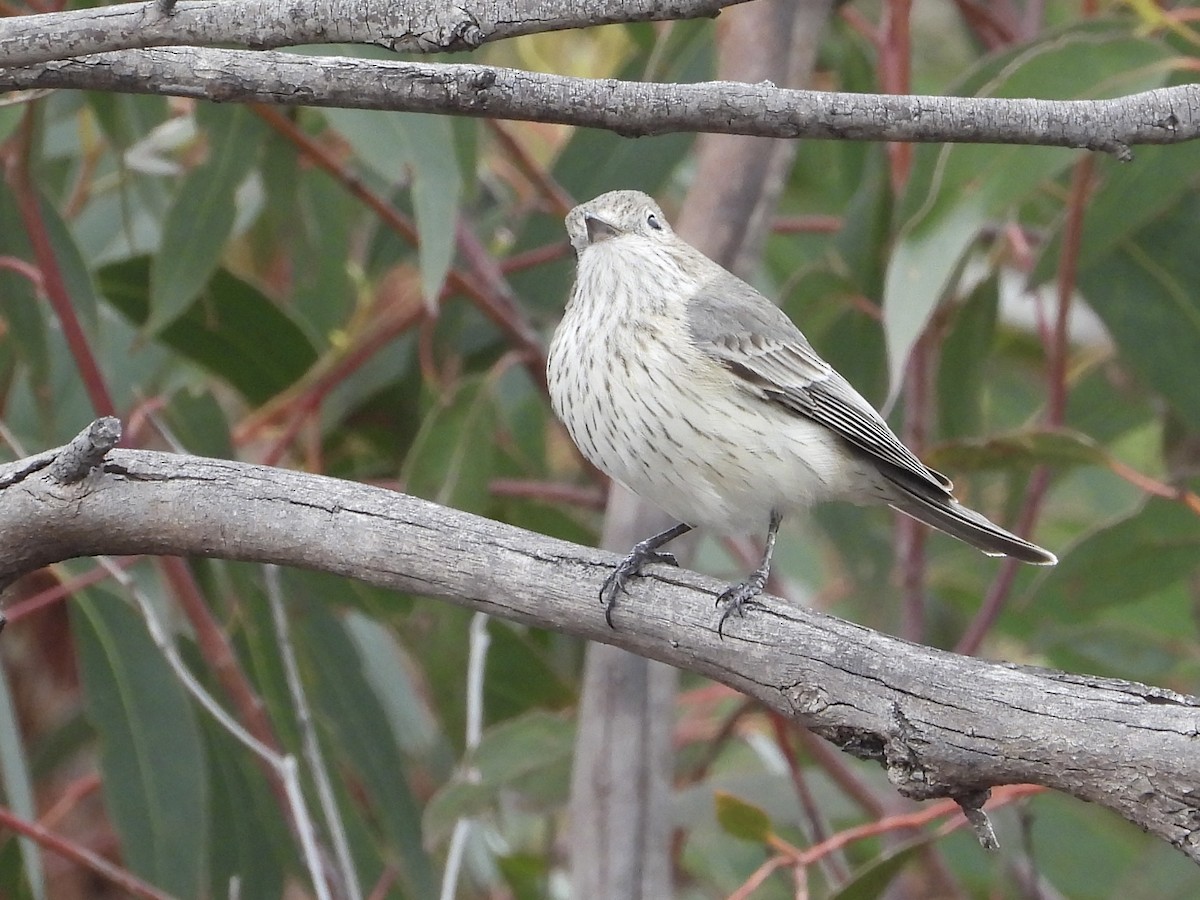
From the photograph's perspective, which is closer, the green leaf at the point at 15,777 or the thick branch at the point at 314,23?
the thick branch at the point at 314,23

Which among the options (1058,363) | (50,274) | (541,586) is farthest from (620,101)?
(1058,363)

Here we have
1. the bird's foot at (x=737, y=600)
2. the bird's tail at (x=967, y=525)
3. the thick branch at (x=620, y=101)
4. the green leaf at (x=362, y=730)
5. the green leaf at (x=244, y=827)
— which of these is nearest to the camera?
the thick branch at (x=620, y=101)

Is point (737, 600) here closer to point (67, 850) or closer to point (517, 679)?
point (67, 850)

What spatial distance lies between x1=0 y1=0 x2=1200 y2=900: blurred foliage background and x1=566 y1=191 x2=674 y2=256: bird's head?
31cm

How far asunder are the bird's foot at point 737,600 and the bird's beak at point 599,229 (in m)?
1.10

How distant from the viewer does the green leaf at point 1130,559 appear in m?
3.77

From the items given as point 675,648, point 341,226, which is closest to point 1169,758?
point 675,648

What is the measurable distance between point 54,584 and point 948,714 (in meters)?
2.91

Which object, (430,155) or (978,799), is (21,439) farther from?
(978,799)

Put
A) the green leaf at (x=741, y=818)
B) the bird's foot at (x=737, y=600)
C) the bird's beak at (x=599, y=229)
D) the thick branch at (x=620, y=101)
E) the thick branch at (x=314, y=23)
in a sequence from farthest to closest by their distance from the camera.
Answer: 1. the bird's beak at (x=599, y=229)
2. the green leaf at (x=741, y=818)
3. the bird's foot at (x=737, y=600)
4. the thick branch at (x=620, y=101)
5. the thick branch at (x=314, y=23)

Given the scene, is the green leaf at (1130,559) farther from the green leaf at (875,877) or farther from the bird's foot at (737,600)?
the bird's foot at (737,600)

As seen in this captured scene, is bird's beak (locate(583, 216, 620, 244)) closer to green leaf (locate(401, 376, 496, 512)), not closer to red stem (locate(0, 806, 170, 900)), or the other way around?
green leaf (locate(401, 376, 496, 512))

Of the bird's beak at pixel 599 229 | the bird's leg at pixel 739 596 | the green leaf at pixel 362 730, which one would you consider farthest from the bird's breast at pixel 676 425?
the green leaf at pixel 362 730

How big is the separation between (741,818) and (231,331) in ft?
6.51
